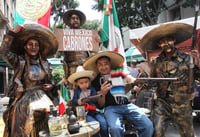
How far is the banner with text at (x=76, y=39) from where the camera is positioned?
408cm

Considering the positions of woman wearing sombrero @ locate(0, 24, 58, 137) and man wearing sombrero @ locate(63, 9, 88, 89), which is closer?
woman wearing sombrero @ locate(0, 24, 58, 137)

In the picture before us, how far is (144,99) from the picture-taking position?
5336 mm

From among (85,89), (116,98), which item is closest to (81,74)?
(85,89)

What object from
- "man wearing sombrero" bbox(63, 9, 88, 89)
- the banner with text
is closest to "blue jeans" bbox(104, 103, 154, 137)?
Answer: the banner with text

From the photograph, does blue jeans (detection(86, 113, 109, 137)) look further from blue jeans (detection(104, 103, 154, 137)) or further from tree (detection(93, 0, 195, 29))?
tree (detection(93, 0, 195, 29))

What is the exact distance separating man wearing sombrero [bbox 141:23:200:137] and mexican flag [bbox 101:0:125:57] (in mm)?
1535

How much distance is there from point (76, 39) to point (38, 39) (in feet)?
3.76

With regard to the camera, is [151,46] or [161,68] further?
[151,46]

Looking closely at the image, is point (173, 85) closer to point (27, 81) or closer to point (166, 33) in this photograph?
point (166, 33)

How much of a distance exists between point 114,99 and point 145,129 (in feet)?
2.35

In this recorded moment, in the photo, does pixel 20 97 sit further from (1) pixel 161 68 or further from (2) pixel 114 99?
(1) pixel 161 68

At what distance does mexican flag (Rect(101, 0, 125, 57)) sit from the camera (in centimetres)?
465

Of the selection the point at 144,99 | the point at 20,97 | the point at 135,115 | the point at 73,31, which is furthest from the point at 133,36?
the point at 20,97

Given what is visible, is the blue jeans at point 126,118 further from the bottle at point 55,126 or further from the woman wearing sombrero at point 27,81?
the woman wearing sombrero at point 27,81
